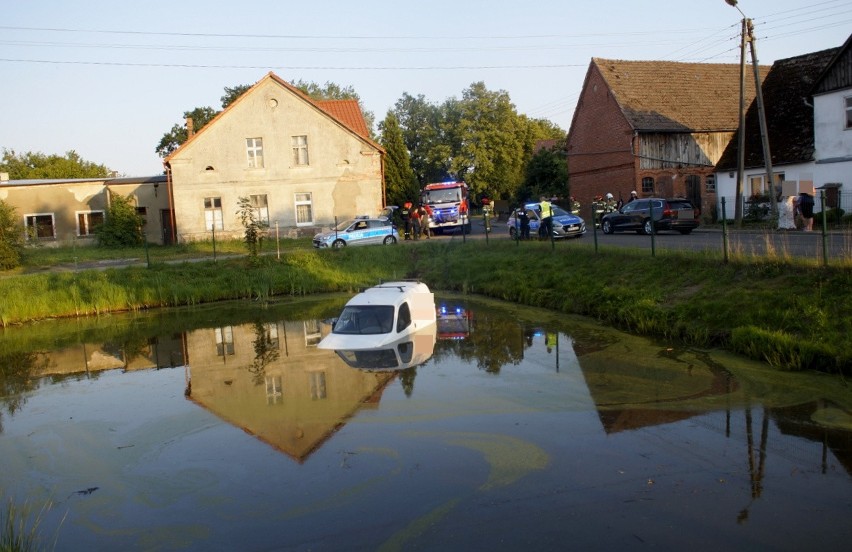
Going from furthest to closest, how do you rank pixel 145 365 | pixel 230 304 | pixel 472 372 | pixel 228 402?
pixel 230 304 → pixel 145 365 → pixel 472 372 → pixel 228 402

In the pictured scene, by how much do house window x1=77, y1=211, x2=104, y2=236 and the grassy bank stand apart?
17884 mm

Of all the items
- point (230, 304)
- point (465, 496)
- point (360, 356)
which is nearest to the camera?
point (465, 496)

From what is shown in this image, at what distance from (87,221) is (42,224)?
2.40 metres

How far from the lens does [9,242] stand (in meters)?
32.4

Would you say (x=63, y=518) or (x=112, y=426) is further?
(x=112, y=426)

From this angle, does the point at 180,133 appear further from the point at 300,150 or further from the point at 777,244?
the point at 777,244

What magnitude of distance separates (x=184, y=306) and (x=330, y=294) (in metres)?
5.01

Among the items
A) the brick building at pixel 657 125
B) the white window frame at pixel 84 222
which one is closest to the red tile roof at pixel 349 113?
the brick building at pixel 657 125

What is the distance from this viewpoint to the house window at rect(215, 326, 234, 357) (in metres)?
17.2

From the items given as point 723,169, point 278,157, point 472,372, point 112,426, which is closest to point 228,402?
point 112,426

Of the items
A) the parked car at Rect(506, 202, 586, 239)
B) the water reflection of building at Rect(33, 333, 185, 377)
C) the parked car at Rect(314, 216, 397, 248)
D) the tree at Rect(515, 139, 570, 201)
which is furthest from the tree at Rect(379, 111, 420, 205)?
the water reflection of building at Rect(33, 333, 185, 377)

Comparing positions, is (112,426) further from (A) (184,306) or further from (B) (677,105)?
(B) (677,105)

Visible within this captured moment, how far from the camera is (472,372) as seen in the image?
14062 millimetres

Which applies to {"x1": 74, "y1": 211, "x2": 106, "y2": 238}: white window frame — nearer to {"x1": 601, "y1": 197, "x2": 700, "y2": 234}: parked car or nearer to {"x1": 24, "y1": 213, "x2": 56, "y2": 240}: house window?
{"x1": 24, "y1": 213, "x2": 56, "y2": 240}: house window
